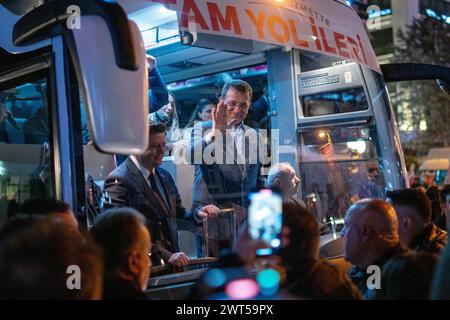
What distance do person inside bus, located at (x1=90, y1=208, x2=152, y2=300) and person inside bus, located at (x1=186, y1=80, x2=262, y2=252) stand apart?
125 centimetres

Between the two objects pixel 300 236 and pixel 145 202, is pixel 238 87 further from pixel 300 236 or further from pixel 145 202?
pixel 300 236

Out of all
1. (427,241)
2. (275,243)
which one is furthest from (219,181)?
(275,243)

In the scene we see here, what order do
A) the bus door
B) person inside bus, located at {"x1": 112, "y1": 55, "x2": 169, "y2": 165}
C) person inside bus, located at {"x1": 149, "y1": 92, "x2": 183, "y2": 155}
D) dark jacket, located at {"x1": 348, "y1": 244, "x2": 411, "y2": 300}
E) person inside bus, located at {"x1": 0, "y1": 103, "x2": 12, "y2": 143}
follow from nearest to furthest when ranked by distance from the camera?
dark jacket, located at {"x1": 348, "y1": 244, "x2": 411, "y2": 300}
person inside bus, located at {"x1": 0, "y1": 103, "x2": 12, "y2": 143}
person inside bus, located at {"x1": 112, "y1": 55, "x2": 169, "y2": 165}
person inside bus, located at {"x1": 149, "y1": 92, "x2": 183, "y2": 155}
the bus door

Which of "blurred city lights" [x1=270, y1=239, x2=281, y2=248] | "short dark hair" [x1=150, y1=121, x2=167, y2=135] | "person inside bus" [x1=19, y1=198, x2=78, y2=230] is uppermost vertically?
"short dark hair" [x1=150, y1=121, x2=167, y2=135]

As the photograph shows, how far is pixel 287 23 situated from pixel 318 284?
190cm

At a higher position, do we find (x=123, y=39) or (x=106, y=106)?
(x=123, y=39)

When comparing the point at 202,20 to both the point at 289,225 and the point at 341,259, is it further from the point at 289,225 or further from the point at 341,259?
the point at 341,259

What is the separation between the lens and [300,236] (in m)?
2.19

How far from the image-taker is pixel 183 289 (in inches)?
110

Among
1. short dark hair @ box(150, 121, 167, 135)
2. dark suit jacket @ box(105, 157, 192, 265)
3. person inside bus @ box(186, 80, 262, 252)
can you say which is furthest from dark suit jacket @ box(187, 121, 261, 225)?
short dark hair @ box(150, 121, 167, 135)

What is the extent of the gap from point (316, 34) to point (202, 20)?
40.7 inches

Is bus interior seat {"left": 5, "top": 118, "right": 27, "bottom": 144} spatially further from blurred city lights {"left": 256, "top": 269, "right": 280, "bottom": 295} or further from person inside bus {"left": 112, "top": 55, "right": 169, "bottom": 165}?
blurred city lights {"left": 256, "top": 269, "right": 280, "bottom": 295}

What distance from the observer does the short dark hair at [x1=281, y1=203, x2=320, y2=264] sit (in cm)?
216

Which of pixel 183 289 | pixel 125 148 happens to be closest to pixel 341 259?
pixel 183 289
